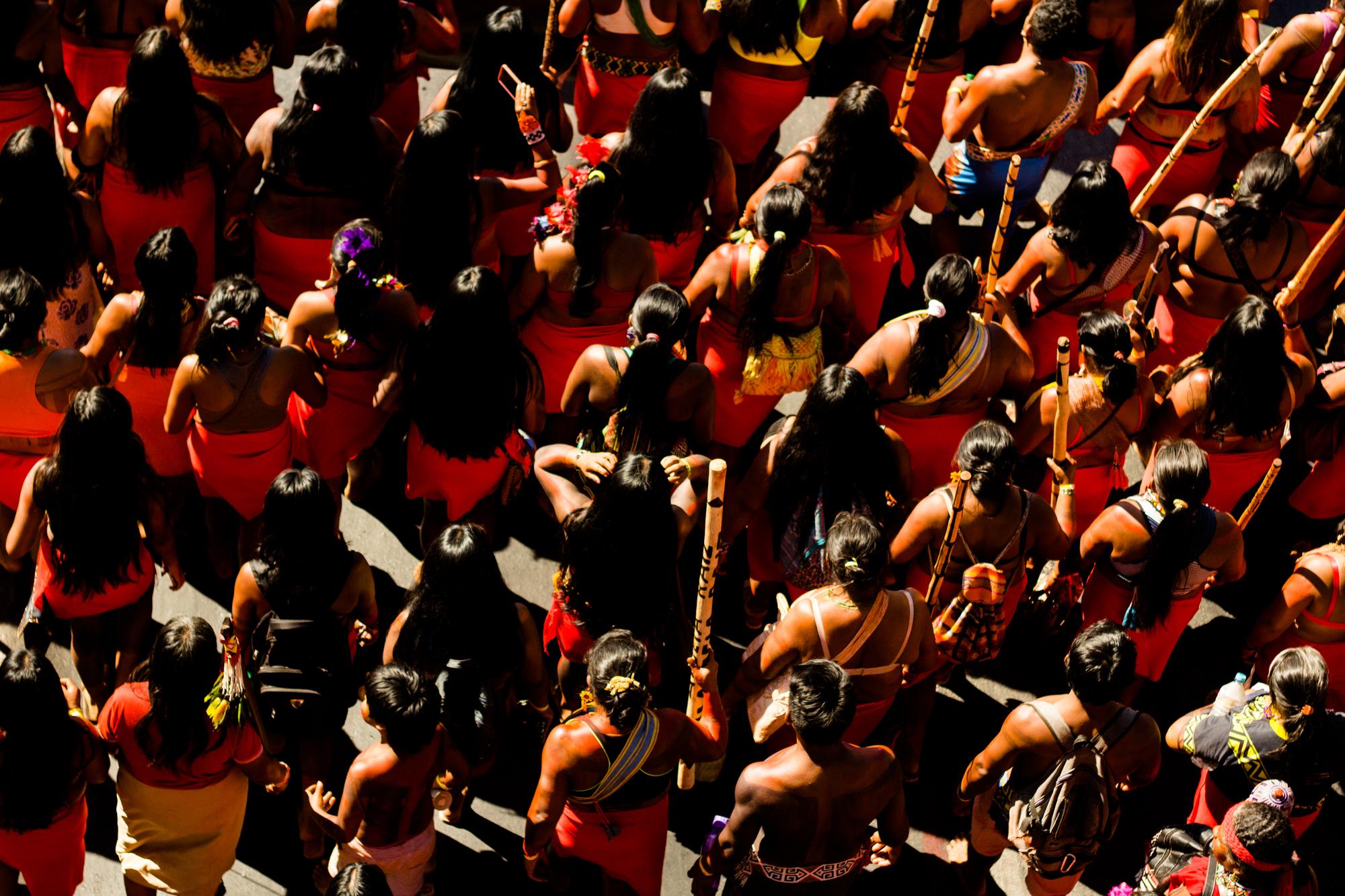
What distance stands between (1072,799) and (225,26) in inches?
212

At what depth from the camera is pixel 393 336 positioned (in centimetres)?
634

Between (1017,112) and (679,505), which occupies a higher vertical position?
(1017,112)

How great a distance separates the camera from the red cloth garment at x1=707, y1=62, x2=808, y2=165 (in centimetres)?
820

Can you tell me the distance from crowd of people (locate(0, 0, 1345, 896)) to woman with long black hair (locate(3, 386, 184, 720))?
22 mm

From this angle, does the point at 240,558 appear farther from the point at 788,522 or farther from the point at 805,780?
the point at 805,780

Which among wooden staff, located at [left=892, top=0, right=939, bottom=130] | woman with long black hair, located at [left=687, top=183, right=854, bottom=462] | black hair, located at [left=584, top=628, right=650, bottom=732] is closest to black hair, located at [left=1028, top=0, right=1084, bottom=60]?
wooden staff, located at [left=892, top=0, right=939, bottom=130]

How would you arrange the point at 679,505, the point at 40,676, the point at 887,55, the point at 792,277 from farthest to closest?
the point at 887,55 < the point at 792,277 < the point at 679,505 < the point at 40,676

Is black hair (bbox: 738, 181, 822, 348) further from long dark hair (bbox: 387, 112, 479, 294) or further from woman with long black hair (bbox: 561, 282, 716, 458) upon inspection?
long dark hair (bbox: 387, 112, 479, 294)

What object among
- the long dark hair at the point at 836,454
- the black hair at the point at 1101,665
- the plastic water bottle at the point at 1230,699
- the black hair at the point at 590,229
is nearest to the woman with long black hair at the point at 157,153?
the black hair at the point at 590,229

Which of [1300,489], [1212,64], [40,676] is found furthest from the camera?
[1212,64]

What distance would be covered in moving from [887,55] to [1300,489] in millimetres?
3357

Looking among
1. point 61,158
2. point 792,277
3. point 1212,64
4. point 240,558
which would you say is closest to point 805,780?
point 792,277

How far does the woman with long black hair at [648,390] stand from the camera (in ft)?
19.8

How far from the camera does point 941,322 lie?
249 inches
